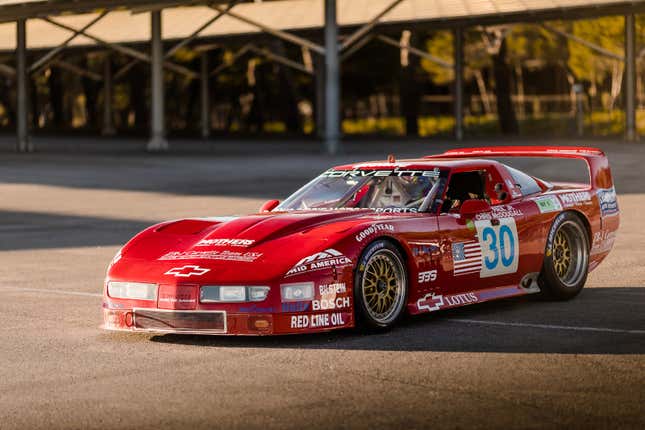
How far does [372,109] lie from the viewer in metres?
75.3

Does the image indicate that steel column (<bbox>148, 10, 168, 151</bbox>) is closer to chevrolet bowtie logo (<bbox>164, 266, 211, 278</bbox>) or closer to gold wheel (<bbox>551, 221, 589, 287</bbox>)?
gold wheel (<bbox>551, 221, 589, 287</bbox>)

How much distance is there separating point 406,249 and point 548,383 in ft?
7.38

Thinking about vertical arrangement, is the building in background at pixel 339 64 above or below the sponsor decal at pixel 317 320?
above

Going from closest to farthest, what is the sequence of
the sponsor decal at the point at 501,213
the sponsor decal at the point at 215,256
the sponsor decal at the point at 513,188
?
the sponsor decal at the point at 215,256 → the sponsor decal at the point at 501,213 → the sponsor decal at the point at 513,188

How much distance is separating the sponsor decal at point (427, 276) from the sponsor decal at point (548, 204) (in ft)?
5.11

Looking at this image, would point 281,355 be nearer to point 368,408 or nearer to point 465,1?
point 368,408

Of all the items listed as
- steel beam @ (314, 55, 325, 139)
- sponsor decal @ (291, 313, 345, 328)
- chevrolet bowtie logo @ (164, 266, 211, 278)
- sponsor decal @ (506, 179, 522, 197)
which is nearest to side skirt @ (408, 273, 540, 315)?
sponsor decal @ (506, 179, 522, 197)

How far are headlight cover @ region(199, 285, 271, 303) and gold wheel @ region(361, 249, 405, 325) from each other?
0.78 meters

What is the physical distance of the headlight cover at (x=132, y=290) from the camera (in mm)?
9398

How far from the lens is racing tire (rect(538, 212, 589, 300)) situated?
11.3 m

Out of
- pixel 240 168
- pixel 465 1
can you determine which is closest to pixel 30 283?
pixel 240 168

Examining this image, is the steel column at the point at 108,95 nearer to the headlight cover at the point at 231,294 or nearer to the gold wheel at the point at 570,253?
the gold wheel at the point at 570,253

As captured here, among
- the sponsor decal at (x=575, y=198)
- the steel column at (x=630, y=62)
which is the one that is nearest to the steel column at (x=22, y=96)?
the steel column at (x=630, y=62)

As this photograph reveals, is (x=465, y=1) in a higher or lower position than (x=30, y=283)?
higher
